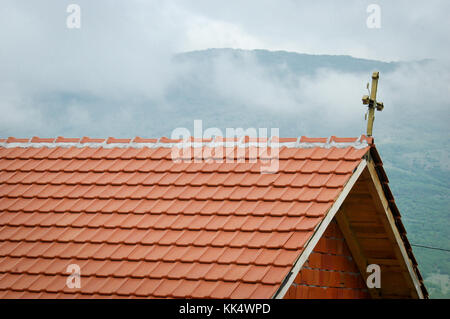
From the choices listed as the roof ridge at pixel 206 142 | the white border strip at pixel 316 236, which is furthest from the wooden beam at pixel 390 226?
the roof ridge at pixel 206 142

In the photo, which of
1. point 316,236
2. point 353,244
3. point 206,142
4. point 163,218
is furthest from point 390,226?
point 163,218

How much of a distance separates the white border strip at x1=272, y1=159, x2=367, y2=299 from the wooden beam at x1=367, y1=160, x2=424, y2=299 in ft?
1.03

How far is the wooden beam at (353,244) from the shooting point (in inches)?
334

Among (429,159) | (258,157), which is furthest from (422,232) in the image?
(258,157)

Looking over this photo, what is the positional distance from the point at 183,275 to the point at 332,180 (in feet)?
6.32

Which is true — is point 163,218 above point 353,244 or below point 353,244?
above

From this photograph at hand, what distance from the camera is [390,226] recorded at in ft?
27.2

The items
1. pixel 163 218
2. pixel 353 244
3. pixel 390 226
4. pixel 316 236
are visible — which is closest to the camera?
pixel 316 236

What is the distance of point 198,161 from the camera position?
842 cm

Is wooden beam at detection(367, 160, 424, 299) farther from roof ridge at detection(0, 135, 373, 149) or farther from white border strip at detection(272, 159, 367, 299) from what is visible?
roof ridge at detection(0, 135, 373, 149)

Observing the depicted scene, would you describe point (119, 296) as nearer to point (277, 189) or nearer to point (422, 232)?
point (277, 189)

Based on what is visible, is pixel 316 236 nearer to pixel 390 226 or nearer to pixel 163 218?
pixel 163 218

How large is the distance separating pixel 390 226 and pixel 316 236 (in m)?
1.87

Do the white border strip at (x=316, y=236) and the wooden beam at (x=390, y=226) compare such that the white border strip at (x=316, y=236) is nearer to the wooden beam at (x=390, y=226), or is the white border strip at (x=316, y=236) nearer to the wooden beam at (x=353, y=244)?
the wooden beam at (x=390, y=226)
